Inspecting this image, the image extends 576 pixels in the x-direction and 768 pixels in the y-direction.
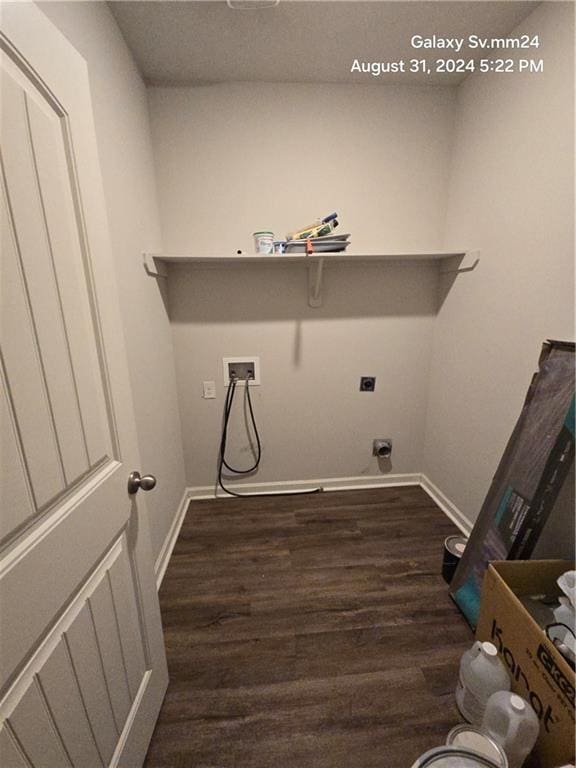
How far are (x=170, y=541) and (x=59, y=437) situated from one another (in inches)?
55.4

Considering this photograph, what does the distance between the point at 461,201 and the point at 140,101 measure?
5.87 ft

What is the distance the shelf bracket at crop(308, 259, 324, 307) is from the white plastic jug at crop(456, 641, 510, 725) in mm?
1724

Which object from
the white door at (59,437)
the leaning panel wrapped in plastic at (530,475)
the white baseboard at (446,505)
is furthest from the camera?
the white baseboard at (446,505)

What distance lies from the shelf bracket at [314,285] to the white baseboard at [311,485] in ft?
4.20

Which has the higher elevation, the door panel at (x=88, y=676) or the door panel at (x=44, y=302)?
the door panel at (x=44, y=302)

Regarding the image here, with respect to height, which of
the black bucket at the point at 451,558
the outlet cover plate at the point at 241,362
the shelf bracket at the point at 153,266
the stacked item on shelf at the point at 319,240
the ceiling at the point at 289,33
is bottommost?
the black bucket at the point at 451,558

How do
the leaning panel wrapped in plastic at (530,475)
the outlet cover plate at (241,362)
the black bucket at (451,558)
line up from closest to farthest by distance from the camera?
the leaning panel wrapped in plastic at (530,475) < the black bucket at (451,558) < the outlet cover plate at (241,362)

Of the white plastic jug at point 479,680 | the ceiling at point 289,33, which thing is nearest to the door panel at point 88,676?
the white plastic jug at point 479,680

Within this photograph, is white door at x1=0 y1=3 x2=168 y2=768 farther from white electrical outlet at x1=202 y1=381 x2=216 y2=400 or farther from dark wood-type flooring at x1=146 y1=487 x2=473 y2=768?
white electrical outlet at x1=202 y1=381 x2=216 y2=400

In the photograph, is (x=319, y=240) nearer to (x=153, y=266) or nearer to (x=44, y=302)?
(x=153, y=266)

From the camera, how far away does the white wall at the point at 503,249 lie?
1187 millimetres

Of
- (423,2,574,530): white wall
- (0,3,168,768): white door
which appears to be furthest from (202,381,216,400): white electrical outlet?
(423,2,574,530): white wall

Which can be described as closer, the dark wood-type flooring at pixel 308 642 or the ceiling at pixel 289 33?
the dark wood-type flooring at pixel 308 642

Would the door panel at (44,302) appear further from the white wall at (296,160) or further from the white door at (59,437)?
the white wall at (296,160)
